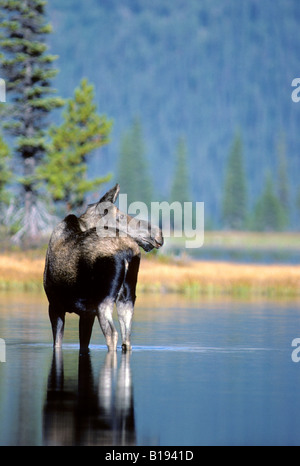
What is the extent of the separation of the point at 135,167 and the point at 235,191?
20045mm

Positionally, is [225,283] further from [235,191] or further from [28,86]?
[235,191]

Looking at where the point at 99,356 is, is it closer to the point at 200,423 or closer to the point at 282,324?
the point at 200,423

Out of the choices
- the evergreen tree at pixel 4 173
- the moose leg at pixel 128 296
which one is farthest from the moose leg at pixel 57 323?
the evergreen tree at pixel 4 173

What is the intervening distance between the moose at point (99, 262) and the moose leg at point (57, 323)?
0.02 metres

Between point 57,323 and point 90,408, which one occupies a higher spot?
point 57,323

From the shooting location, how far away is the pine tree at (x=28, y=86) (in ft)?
191

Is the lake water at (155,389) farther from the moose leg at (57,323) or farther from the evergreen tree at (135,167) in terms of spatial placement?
the evergreen tree at (135,167)

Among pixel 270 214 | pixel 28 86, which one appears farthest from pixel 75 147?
pixel 270 214

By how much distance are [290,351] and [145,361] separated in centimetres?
324

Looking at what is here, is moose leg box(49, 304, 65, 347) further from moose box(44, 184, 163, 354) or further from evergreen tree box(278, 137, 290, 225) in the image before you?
evergreen tree box(278, 137, 290, 225)

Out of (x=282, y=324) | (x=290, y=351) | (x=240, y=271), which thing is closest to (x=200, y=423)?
(x=290, y=351)

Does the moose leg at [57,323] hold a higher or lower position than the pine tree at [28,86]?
lower

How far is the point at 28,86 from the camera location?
194 ft

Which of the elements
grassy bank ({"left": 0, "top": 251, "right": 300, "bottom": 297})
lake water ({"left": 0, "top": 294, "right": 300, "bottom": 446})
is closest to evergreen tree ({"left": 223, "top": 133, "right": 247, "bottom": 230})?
grassy bank ({"left": 0, "top": 251, "right": 300, "bottom": 297})
